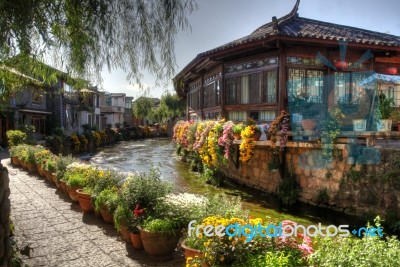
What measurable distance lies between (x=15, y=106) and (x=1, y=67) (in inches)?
974

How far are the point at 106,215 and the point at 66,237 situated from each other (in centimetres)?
88

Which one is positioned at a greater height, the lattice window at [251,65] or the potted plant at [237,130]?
the lattice window at [251,65]

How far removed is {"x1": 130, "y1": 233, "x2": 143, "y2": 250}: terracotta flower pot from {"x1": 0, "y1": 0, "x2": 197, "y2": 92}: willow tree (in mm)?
3072

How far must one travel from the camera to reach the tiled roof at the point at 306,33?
1096 cm

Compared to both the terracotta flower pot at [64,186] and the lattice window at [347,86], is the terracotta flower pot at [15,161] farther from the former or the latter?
the lattice window at [347,86]

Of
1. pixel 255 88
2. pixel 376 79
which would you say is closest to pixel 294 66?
pixel 255 88

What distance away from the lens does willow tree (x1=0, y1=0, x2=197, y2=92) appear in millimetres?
3256

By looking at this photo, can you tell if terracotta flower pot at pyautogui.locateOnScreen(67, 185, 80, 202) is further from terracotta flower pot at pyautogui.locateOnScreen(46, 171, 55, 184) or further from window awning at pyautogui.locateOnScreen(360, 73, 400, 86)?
window awning at pyautogui.locateOnScreen(360, 73, 400, 86)

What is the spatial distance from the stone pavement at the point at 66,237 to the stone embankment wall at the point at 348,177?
5671 mm

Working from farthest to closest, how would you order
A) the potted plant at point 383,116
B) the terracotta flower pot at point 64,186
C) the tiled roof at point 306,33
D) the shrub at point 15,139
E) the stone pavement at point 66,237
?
the shrub at point 15,139, the tiled roof at point 306,33, the potted plant at point 383,116, the terracotta flower pot at point 64,186, the stone pavement at point 66,237

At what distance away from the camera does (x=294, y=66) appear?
11.9m

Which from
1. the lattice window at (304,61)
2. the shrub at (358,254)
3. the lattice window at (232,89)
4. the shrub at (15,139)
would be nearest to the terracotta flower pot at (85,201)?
the shrub at (358,254)

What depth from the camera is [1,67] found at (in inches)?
173

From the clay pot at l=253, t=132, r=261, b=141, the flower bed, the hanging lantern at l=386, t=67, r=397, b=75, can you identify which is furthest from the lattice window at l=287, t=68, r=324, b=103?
the flower bed
